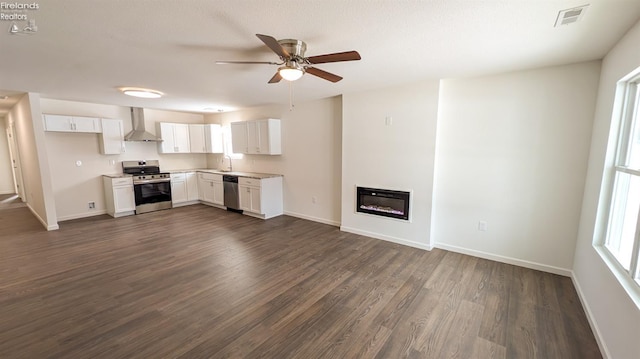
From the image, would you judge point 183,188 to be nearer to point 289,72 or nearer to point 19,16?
point 19,16

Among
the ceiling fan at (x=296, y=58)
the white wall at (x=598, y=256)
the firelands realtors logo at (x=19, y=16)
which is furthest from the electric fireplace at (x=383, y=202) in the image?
the firelands realtors logo at (x=19, y=16)

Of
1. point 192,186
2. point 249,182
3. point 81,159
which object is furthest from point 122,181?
point 249,182

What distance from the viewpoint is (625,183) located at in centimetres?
221

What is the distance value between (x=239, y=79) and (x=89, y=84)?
2.26 m

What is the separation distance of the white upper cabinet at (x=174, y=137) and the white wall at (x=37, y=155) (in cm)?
208

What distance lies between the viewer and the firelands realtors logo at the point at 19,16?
5.53 ft

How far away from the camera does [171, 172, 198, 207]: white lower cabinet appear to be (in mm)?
6548

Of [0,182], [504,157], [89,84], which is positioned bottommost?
[0,182]

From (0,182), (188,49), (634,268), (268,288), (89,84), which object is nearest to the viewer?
(634,268)

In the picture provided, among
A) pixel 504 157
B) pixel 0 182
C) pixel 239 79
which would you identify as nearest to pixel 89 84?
pixel 239 79

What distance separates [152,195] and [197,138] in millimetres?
1849

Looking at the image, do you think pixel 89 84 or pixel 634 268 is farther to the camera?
pixel 89 84

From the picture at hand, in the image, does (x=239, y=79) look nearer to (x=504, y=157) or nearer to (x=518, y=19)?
(x=518, y=19)

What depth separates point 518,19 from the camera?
75.2 inches
